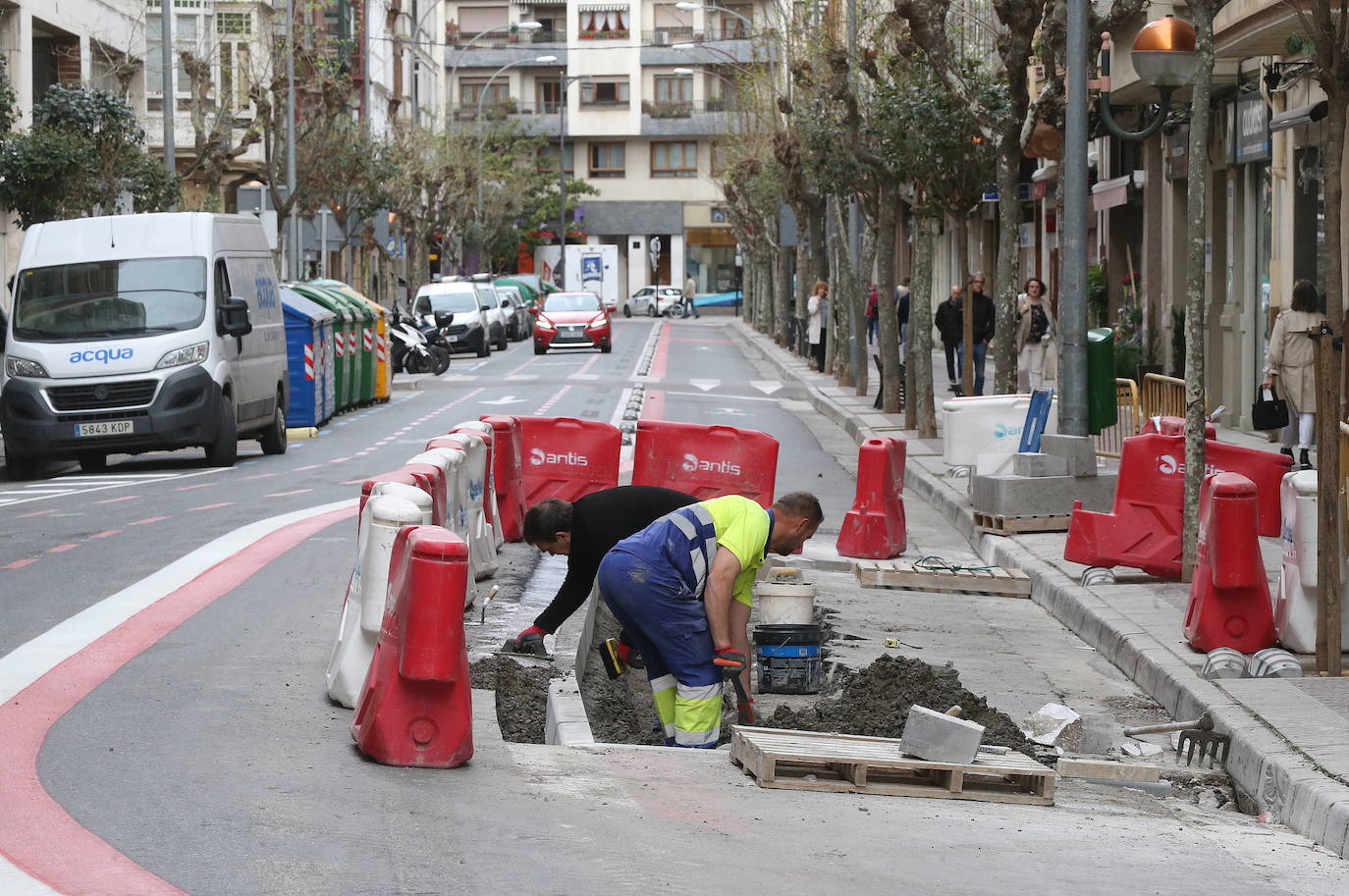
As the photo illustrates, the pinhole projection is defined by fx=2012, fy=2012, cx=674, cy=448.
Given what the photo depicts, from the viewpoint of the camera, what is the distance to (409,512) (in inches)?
322

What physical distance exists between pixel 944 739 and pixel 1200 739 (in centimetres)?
173

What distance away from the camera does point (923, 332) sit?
81.3 feet

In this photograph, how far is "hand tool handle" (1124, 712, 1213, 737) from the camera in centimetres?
852

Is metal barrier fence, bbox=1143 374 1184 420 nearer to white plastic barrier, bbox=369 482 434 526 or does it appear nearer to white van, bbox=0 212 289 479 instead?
white van, bbox=0 212 289 479

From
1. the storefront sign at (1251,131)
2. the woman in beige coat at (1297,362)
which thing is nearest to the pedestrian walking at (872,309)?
the storefront sign at (1251,131)

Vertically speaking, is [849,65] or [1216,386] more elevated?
[849,65]

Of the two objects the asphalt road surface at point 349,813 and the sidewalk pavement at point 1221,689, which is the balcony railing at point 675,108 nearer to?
the sidewalk pavement at point 1221,689

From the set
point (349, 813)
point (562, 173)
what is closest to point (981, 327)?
point (349, 813)

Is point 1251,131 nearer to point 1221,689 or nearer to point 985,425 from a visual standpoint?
point 985,425

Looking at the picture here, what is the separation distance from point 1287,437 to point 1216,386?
7285mm

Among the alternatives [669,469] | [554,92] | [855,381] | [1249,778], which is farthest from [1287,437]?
[554,92]

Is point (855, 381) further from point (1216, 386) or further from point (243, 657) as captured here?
point (243, 657)

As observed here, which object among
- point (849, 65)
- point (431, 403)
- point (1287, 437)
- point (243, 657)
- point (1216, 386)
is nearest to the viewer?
point (243, 657)

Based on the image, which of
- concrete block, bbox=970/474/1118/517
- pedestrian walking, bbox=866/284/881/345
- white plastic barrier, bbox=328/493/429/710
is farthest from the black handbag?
pedestrian walking, bbox=866/284/881/345
